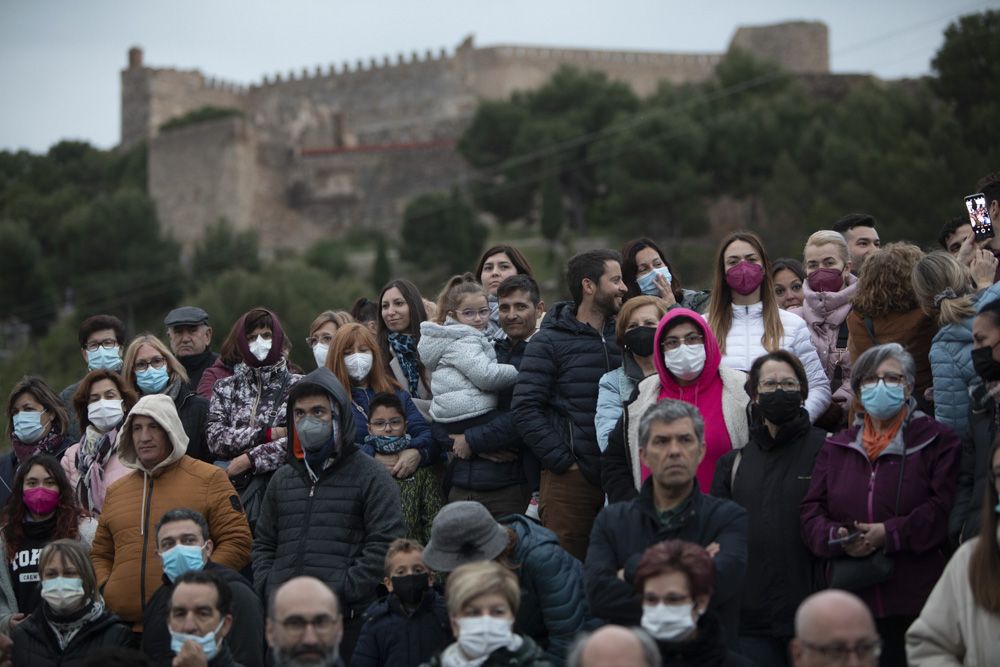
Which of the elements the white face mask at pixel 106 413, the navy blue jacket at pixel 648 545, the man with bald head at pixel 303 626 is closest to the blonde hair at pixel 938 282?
the navy blue jacket at pixel 648 545

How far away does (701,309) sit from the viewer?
28.2 feet

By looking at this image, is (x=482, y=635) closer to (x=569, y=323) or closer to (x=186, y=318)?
(x=569, y=323)

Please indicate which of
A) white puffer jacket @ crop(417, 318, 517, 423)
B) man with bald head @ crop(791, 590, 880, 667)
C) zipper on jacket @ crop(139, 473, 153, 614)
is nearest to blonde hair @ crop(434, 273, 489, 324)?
white puffer jacket @ crop(417, 318, 517, 423)

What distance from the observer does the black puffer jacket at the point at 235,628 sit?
6.88 metres

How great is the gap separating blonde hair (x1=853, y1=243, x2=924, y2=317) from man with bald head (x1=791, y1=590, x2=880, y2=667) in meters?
2.66

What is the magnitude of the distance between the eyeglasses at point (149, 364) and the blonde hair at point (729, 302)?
3.29 m

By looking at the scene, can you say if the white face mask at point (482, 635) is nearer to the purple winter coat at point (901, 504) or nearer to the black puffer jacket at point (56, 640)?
A: the purple winter coat at point (901, 504)

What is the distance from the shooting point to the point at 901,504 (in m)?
6.61

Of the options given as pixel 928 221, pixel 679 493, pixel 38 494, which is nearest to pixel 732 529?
pixel 679 493

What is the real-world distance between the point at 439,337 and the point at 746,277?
1772 mm

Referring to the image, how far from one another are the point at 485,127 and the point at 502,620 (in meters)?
44.8

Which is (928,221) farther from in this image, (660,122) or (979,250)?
(979,250)

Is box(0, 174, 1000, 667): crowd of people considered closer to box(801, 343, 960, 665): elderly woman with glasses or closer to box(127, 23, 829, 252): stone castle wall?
box(801, 343, 960, 665): elderly woman with glasses

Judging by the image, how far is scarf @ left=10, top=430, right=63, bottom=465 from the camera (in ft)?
29.0
